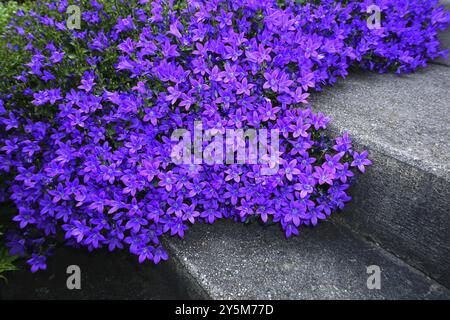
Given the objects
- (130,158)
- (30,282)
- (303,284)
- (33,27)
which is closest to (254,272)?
(303,284)

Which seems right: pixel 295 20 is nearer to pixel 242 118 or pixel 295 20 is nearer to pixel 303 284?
pixel 242 118

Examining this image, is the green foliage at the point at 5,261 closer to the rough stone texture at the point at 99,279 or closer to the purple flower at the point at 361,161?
the rough stone texture at the point at 99,279

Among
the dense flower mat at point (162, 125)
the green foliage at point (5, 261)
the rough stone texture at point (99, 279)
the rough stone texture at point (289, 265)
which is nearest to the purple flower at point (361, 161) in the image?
the dense flower mat at point (162, 125)

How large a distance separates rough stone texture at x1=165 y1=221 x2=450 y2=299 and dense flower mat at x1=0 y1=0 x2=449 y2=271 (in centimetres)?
12

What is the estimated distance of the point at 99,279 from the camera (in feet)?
7.97

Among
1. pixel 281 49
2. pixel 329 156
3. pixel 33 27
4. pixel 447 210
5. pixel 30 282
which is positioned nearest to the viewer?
pixel 447 210

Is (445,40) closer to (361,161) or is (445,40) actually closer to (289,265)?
(361,161)

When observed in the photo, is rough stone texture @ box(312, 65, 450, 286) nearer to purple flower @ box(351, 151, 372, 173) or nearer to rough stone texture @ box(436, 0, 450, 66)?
purple flower @ box(351, 151, 372, 173)

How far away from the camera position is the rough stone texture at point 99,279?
7.68 ft

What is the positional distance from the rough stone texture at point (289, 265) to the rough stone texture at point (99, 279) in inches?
9.2

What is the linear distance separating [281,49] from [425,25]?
154cm

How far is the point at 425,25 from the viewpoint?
312 cm

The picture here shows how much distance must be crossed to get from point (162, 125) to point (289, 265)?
3.30 ft

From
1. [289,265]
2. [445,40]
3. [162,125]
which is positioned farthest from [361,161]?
[445,40]
